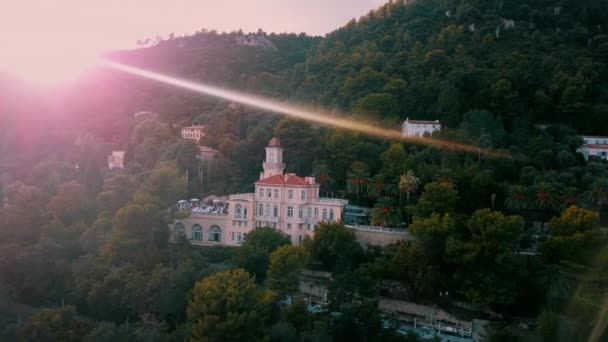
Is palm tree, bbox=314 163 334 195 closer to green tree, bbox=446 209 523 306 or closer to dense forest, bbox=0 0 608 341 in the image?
dense forest, bbox=0 0 608 341

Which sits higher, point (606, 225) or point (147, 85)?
point (147, 85)

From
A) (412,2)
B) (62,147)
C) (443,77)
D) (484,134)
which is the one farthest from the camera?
(412,2)

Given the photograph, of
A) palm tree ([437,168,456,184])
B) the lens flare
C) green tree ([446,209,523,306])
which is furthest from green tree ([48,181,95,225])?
green tree ([446,209,523,306])

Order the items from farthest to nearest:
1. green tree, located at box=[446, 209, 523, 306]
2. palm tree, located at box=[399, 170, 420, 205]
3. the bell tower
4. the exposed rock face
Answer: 1. the exposed rock face
2. the bell tower
3. palm tree, located at box=[399, 170, 420, 205]
4. green tree, located at box=[446, 209, 523, 306]

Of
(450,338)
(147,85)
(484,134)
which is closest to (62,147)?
(147,85)

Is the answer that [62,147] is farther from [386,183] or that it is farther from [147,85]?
[386,183]

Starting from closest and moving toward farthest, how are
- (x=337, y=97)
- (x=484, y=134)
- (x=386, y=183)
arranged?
(x=386, y=183), (x=484, y=134), (x=337, y=97)
